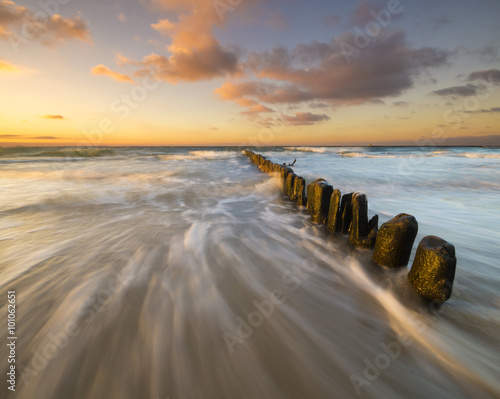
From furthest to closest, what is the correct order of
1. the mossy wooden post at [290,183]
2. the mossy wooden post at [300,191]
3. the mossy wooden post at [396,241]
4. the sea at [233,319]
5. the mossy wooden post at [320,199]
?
the mossy wooden post at [290,183] → the mossy wooden post at [300,191] → the mossy wooden post at [320,199] → the mossy wooden post at [396,241] → the sea at [233,319]

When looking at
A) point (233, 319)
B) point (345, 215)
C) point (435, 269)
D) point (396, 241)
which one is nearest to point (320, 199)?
point (345, 215)

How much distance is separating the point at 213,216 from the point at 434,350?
391 centimetres

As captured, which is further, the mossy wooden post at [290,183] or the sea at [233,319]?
the mossy wooden post at [290,183]

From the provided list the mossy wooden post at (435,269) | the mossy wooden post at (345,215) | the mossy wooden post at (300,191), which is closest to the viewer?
the mossy wooden post at (435,269)

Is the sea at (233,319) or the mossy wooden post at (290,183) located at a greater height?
the mossy wooden post at (290,183)

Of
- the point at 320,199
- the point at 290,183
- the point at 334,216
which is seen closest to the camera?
the point at 334,216

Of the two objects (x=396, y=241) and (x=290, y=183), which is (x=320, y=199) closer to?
(x=396, y=241)

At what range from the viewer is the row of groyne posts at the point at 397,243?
6.17 ft

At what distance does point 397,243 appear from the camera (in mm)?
2396

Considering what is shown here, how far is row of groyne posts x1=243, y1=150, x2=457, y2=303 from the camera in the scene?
1881mm

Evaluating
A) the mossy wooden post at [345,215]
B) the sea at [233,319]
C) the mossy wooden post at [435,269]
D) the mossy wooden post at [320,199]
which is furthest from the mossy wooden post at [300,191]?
the mossy wooden post at [435,269]

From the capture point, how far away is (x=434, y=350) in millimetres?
1605

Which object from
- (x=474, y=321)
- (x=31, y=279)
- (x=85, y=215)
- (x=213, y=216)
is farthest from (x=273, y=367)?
(x=85, y=215)

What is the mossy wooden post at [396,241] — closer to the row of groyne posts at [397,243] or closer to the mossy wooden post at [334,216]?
the row of groyne posts at [397,243]
